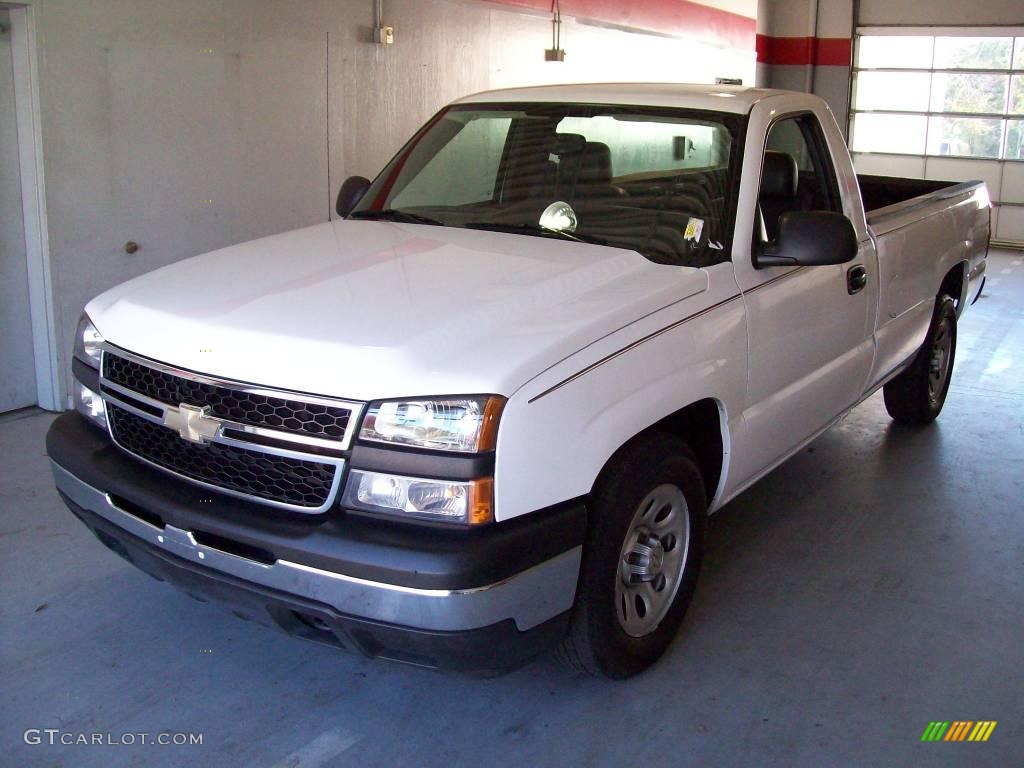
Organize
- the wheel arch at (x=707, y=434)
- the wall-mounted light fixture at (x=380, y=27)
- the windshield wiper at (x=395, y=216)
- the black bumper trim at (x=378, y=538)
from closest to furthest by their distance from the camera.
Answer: the black bumper trim at (x=378, y=538) → the wheel arch at (x=707, y=434) → the windshield wiper at (x=395, y=216) → the wall-mounted light fixture at (x=380, y=27)

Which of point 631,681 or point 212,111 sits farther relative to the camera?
point 212,111

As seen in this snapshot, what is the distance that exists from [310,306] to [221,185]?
3936 mm

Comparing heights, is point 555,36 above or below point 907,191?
above

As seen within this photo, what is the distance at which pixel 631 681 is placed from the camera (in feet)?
10.7

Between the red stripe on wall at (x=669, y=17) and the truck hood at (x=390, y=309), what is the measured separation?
626 centimetres

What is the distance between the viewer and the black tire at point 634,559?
9.40ft

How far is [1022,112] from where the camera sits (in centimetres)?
1522

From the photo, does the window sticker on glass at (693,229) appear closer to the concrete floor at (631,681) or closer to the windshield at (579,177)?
the windshield at (579,177)

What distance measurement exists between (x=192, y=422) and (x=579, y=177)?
1701 millimetres

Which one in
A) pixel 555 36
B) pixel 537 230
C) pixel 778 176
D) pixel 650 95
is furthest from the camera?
pixel 555 36

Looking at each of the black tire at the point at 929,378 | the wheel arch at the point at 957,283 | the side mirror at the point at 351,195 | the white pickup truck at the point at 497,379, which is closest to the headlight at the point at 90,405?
the white pickup truck at the point at 497,379

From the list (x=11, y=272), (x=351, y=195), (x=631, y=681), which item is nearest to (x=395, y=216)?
(x=351, y=195)

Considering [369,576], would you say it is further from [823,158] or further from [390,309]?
[823,158]

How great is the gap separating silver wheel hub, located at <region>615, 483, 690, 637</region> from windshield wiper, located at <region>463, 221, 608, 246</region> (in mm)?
883
